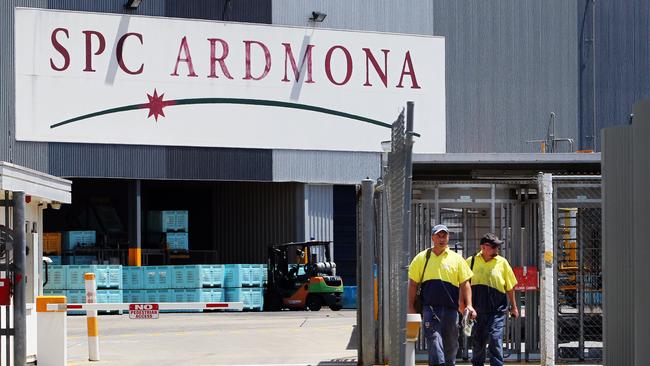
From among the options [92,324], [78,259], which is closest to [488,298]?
[92,324]

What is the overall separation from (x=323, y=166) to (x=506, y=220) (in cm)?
2383

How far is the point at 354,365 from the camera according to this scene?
1788 cm

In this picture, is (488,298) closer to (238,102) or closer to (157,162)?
(157,162)

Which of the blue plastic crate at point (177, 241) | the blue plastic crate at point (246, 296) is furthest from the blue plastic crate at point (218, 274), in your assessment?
the blue plastic crate at point (177, 241)

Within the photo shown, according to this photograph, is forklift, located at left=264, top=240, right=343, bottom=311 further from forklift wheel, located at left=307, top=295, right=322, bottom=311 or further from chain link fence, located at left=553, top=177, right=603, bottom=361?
chain link fence, located at left=553, top=177, right=603, bottom=361

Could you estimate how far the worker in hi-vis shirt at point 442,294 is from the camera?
13.7 m

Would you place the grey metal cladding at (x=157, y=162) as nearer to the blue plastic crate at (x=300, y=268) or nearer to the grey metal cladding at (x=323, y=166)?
the grey metal cladding at (x=323, y=166)

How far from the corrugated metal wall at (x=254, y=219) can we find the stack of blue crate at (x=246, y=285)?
290cm

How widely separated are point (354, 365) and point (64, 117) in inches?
874

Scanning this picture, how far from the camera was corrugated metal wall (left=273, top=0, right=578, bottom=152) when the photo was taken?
43.0m

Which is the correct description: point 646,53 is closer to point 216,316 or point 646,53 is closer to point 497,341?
point 216,316

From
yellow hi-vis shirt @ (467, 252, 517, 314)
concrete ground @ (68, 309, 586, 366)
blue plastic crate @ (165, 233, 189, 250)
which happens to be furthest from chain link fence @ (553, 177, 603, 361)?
blue plastic crate @ (165, 233, 189, 250)

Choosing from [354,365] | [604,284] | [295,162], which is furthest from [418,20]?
[604,284]

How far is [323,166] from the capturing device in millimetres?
41375
